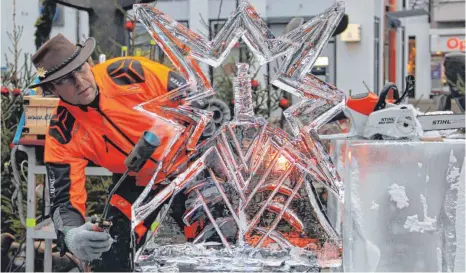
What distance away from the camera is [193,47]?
168 centimetres

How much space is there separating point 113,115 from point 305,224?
840mm

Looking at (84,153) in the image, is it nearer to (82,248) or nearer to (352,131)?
(82,248)

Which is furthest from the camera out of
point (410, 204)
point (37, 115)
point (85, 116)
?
point (37, 115)

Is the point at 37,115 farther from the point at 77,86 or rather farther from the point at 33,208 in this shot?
the point at 77,86

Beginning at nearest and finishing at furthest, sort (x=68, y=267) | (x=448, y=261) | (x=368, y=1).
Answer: (x=448, y=261) < (x=68, y=267) < (x=368, y=1)

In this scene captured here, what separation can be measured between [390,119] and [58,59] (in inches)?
38.6

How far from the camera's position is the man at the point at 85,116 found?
81.4 inches

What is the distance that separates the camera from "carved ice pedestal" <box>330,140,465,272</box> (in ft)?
5.00

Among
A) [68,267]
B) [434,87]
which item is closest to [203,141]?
[68,267]

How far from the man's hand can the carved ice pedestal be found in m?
0.66

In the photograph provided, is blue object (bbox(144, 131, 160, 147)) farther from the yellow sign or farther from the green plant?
the yellow sign

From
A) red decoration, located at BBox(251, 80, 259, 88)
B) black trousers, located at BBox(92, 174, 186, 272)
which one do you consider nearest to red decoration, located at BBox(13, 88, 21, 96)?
red decoration, located at BBox(251, 80, 259, 88)

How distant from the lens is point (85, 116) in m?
2.20

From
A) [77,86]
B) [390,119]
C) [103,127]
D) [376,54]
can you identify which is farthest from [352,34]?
[390,119]
